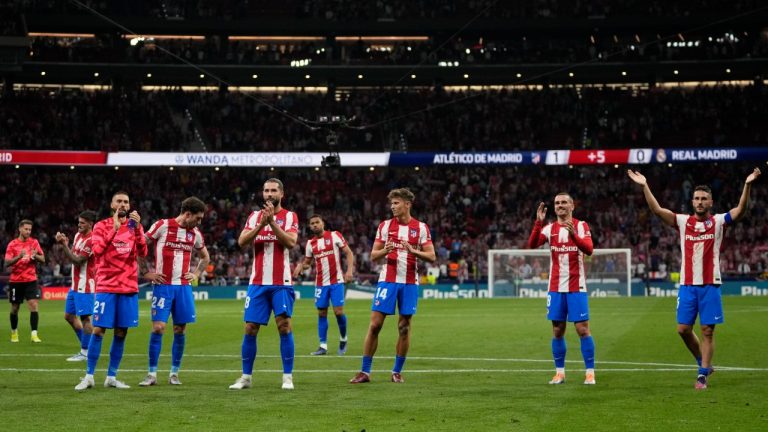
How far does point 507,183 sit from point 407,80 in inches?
369

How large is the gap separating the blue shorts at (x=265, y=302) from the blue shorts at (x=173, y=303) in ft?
4.20

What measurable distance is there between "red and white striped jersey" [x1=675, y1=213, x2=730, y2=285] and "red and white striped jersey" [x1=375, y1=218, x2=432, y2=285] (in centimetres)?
368

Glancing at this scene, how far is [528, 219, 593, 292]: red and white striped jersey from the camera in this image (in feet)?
47.8

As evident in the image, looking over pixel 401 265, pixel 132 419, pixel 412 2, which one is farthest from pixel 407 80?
pixel 132 419

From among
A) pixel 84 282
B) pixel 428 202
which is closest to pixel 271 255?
pixel 84 282

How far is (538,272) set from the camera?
48875 millimetres

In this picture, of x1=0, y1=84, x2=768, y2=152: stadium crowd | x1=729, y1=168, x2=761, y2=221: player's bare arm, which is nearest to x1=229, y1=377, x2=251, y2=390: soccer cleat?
x1=729, y1=168, x2=761, y2=221: player's bare arm

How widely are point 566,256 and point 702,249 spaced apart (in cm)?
186

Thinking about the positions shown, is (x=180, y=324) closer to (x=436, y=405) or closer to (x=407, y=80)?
(x=436, y=405)

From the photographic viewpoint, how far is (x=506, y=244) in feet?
177

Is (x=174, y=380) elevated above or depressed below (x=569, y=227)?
below

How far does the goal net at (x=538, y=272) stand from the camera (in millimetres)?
47938

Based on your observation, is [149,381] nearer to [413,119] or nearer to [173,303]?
[173,303]

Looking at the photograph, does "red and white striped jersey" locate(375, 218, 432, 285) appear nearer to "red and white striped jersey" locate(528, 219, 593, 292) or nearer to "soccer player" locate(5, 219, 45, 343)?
"red and white striped jersey" locate(528, 219, 593, 292)
